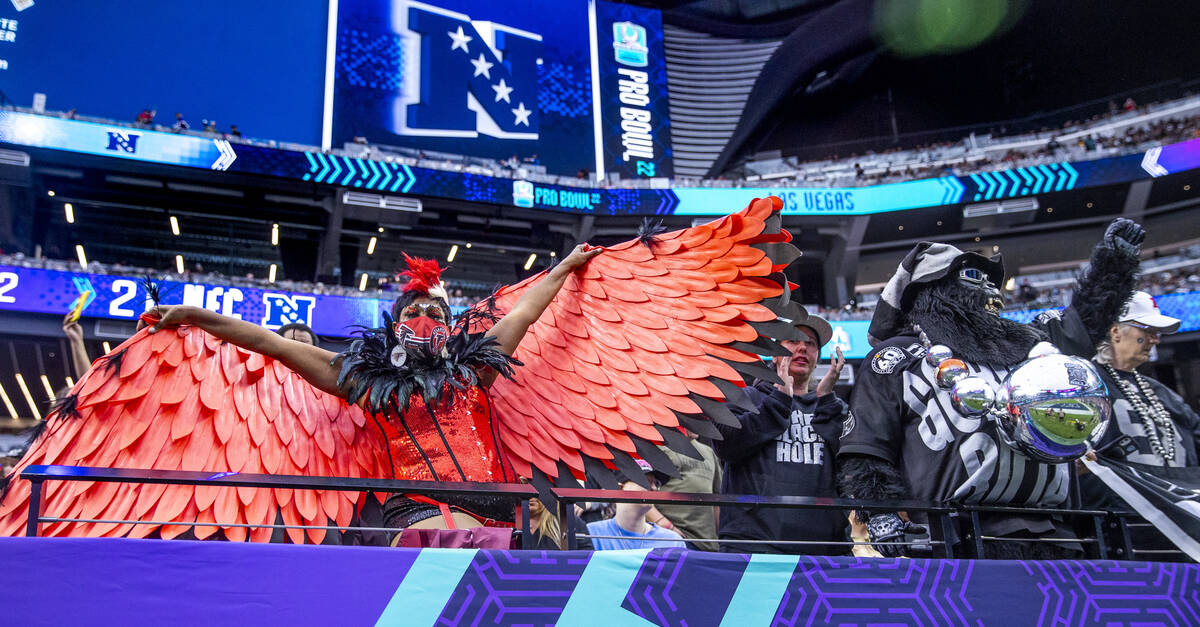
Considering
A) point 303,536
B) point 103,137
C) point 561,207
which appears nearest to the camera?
point 303,536

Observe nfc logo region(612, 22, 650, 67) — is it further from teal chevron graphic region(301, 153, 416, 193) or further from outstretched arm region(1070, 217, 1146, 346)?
outstretched arm region(1070, 217, 1146, 346)

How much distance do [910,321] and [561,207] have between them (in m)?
17.1

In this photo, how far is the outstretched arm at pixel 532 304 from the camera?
3.02 metres

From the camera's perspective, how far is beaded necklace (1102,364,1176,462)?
11.3ft

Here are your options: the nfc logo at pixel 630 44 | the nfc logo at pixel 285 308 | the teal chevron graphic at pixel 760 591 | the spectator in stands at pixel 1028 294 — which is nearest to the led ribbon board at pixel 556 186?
the spectator in stands at pixel 1028 294

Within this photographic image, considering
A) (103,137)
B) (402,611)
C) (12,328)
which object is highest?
(103,137)

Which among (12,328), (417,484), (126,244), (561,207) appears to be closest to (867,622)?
(417,484)

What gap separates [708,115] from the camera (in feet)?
88.2

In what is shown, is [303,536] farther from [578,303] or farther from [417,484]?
[578,303]

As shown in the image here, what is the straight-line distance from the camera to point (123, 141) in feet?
55.2

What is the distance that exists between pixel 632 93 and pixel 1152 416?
22652 mm

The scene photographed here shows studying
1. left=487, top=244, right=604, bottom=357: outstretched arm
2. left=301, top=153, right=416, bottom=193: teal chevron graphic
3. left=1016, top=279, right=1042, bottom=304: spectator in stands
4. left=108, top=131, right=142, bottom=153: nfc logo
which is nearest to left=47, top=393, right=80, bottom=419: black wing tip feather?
left=487, top=244, right=604, bottom=357: outstretched arm

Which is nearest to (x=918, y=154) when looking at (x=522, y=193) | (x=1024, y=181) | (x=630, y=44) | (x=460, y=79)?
(x=1024, y=181)

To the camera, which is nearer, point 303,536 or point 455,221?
point 303,536
